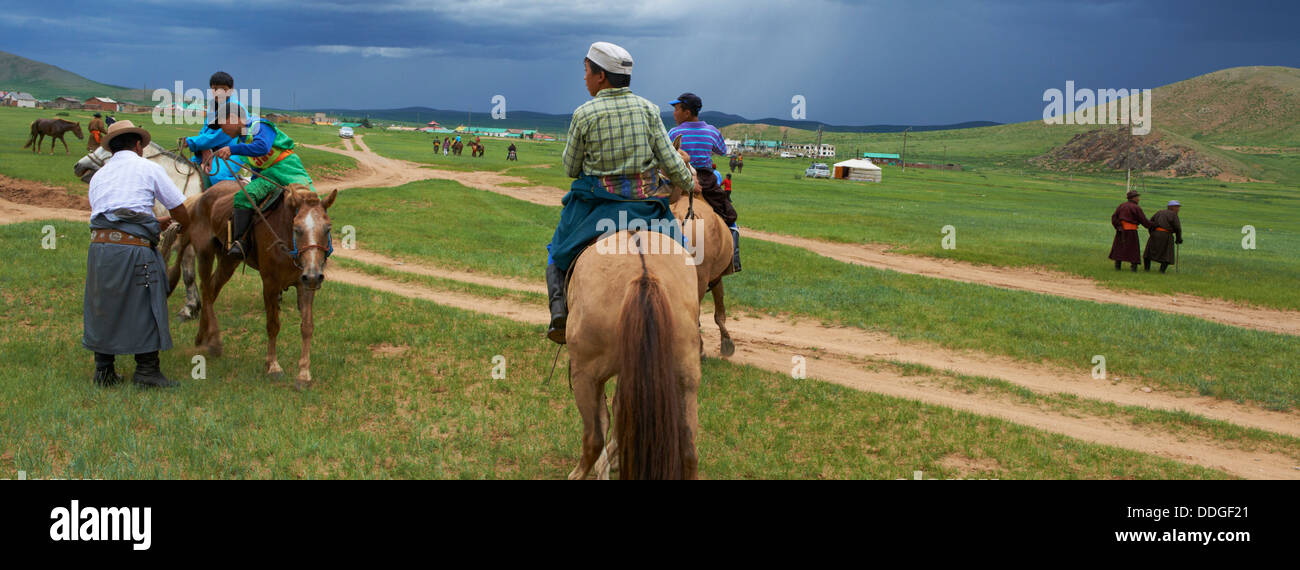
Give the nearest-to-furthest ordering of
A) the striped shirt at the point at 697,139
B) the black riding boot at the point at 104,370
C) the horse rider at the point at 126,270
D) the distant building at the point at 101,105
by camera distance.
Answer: the horse rider at the point at 126,270
the black riding boot at the point at 104,370
the striped shirt at the point at 697,139
the distant building at the point at 101,105

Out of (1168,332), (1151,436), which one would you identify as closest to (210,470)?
(1151,436)

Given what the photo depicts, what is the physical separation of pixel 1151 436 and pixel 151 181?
10127mm

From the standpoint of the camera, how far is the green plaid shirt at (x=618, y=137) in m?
5.17

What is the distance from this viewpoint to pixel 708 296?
14.6m

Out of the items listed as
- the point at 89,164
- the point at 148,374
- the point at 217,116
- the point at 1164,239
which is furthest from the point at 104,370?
the point at 1164,239

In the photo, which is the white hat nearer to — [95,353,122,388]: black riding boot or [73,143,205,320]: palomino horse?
[95,353,122,388]: black riding boot

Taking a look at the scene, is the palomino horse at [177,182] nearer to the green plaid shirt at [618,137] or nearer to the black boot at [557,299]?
the black boot at [557,299]

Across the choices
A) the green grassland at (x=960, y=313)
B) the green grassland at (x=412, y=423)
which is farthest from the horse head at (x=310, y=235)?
the green grassland at (x=960, y=313)

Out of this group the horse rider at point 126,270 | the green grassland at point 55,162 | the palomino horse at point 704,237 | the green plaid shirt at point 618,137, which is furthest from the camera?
the green grassland at point 55,162

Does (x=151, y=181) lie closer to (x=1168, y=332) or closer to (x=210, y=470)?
(x=210, y=470)

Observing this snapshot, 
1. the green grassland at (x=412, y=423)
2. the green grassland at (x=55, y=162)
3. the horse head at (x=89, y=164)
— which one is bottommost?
the green grassland at (x=412, y=423)

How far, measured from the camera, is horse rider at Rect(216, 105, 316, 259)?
8242 mm

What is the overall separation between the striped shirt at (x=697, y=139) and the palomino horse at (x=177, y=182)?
5.94 meters

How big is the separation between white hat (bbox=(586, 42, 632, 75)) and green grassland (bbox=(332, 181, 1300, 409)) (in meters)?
8.05
